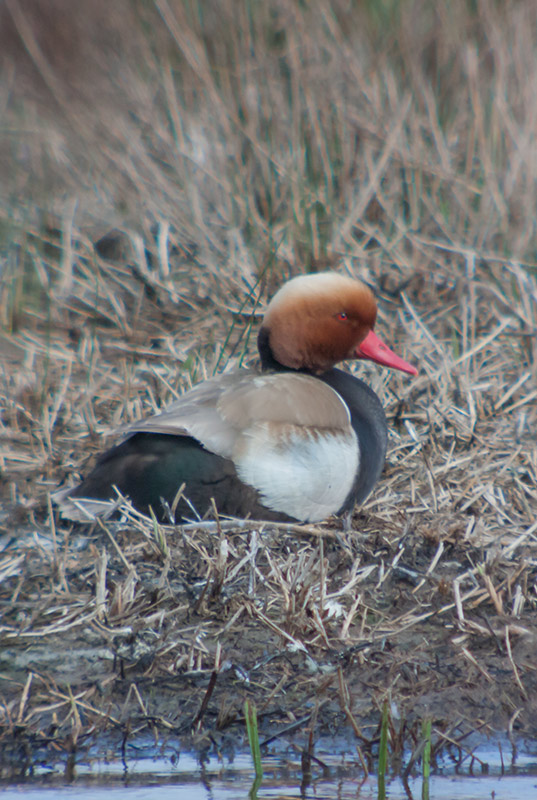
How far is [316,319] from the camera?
4145mm

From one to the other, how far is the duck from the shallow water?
0.98 m

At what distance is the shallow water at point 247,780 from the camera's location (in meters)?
2.46

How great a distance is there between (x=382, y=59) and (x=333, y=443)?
2879 mm

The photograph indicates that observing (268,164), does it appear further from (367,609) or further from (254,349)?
(367,609)

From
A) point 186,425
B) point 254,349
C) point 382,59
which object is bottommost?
point 254,349

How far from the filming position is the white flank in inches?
143

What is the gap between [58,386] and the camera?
15.6 feet

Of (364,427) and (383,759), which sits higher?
(383,759)

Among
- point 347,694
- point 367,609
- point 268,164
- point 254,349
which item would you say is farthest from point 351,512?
point 268,164

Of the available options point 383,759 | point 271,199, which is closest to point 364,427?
point 383,759

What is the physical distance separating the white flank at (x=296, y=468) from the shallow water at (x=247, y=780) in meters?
1.15

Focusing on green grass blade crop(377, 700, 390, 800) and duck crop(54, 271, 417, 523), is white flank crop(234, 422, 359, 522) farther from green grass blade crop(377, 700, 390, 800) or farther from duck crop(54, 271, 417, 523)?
green grass blade crop(377, 700, 390, 800)

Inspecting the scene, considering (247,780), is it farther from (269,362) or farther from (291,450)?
(269,362)

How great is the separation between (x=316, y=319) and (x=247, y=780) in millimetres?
2014
